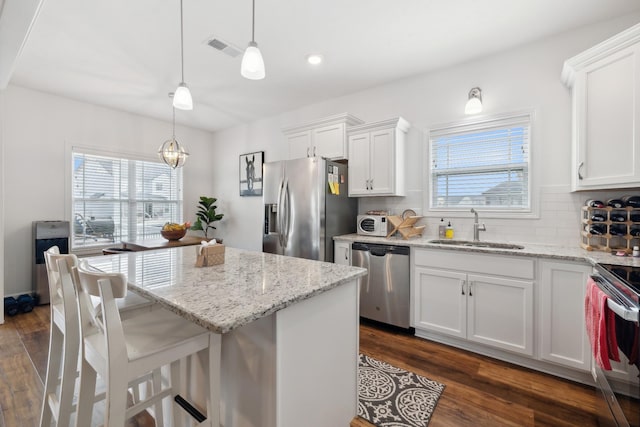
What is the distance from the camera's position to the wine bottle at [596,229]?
2159 mm

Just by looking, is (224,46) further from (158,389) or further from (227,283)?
(158,389)

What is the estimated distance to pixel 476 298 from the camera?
239 centimetres

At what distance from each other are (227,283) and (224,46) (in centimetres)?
247

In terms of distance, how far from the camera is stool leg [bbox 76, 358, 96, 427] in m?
1.13

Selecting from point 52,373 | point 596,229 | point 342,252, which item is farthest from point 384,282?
point 52,373

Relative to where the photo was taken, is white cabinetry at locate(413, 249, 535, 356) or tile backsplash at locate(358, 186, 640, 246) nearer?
white cabinetry at locate(413, 249, 535, 356)

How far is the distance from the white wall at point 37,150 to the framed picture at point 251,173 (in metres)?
1.44

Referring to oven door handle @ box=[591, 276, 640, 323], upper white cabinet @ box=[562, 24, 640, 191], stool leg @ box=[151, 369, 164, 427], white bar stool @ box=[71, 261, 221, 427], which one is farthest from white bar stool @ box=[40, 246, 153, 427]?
upper white cabinet @ box=[562, 24, 640, 191]

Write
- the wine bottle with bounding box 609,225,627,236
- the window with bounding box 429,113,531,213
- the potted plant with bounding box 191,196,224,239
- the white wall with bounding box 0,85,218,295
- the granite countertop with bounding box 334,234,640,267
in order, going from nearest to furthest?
1. the granite countertop with bounding box 334,234,640,267
2. the wine bottle with bounding box 609,225,627,236
3. the window with bounding box 429,113,531,213
4. the white wall with bounding box 0,85,218,295
5. the potted plant with bounding box 191,196,224,239

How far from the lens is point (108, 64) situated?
3.07 m

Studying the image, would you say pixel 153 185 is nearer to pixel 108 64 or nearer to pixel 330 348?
pixel 108 64

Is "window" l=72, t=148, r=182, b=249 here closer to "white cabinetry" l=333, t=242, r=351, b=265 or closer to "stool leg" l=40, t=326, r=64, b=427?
"stool leg" l=40, t=326, r=64, b=427

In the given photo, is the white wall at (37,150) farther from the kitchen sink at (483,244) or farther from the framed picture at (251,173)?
the kitchen sink at (483,244)

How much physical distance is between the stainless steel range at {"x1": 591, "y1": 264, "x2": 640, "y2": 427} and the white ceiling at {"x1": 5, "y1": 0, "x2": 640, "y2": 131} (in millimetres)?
2099
